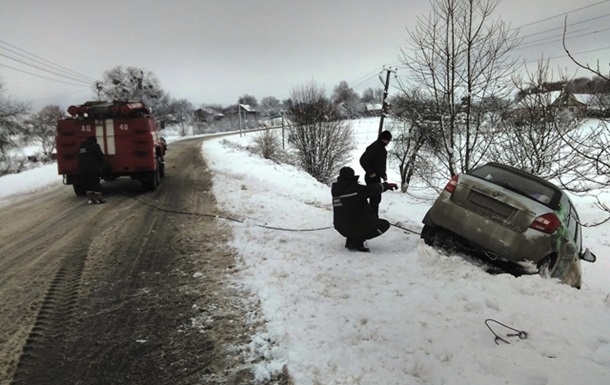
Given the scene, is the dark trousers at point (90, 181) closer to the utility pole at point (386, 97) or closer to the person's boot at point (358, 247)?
the person's boot at point (358, 247)

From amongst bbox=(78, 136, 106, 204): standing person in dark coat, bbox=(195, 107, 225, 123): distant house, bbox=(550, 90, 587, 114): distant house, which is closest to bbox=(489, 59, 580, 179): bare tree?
bbox=(550, 90, 587, 114): distant house

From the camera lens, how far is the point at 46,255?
5.93 metres

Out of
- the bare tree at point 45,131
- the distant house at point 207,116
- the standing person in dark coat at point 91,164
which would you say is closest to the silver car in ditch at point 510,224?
the standing person in dark coat at point 91,164

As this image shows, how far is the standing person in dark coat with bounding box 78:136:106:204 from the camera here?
9562 millimetres

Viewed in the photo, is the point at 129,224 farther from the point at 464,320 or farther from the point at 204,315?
the point at 464,320

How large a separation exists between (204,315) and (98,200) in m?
7.37

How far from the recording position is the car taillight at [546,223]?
468cm

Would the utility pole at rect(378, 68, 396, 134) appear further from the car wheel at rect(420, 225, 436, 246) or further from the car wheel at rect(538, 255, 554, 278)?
the car wheel at rect(538, 255, 554, 278)

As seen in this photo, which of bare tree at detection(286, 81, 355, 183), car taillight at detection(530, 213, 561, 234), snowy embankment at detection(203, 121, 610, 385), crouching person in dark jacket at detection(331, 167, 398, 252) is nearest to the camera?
snowy embankment at detection(203, 121, 610, 385)

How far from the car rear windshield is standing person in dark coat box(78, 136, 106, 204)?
8642 mm

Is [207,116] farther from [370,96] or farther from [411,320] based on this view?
[411,320]

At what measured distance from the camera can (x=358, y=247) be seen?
573 cm

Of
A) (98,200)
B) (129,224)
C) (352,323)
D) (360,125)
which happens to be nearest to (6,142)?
(98,200)

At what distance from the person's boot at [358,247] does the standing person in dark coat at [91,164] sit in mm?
7161
